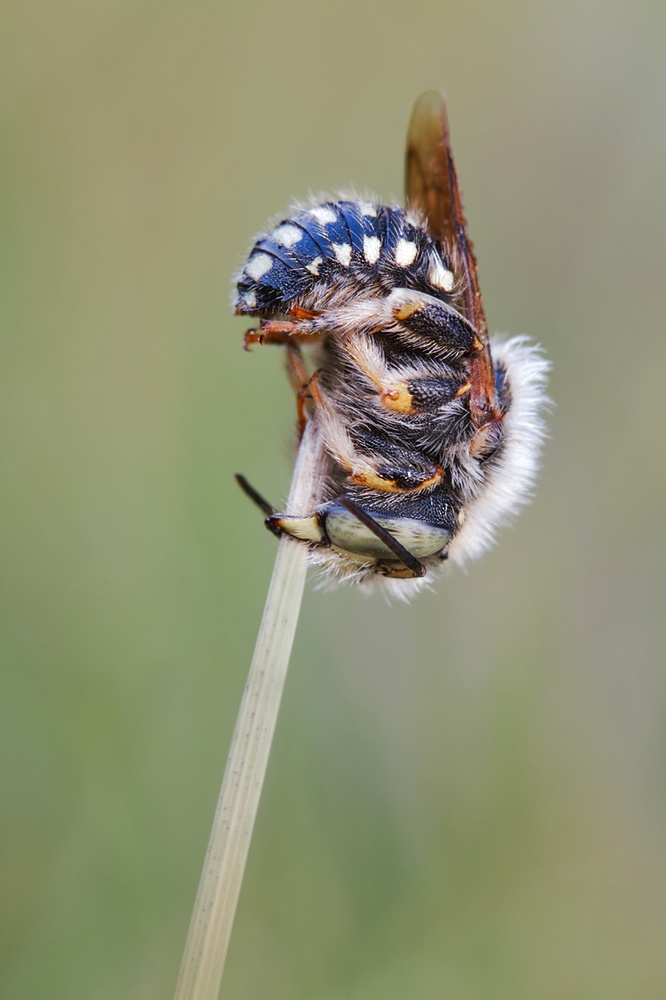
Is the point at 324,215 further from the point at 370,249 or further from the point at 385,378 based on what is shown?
the point at 385,378

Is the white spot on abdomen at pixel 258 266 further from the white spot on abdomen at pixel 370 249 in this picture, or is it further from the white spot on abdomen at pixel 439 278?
the white spot on abdomen at pixel 439 278

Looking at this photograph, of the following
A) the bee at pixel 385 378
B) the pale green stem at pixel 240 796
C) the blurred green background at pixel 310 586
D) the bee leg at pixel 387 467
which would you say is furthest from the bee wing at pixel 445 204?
the blurred green background at pixel 310 586

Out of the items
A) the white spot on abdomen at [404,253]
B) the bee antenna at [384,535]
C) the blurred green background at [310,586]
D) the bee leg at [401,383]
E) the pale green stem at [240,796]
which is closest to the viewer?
the pale green stem at [240,796]

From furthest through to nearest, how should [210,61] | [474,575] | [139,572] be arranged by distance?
[210,61]
[474,575]
[139,572]

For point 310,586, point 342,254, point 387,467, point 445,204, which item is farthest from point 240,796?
point 310,586

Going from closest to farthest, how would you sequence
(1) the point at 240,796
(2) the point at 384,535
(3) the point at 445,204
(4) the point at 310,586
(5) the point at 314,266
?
(1) the point at 240,796 < (2) the point at 384,535 < (5) the point at 314,266 < (3) the point at 445,204 < (4) the point at 310,586

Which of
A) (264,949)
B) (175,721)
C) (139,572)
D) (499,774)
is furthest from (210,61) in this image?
(264,949)

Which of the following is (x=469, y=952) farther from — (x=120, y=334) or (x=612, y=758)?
(x=120, y=334)
